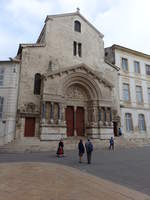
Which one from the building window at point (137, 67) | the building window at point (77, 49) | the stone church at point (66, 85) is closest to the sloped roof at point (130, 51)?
the building window at point (137, 67)

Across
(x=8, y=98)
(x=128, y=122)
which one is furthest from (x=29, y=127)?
(x=128, y=122)

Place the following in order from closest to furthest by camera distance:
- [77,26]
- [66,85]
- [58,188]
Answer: [58,188] < [66,85] < [77,26]

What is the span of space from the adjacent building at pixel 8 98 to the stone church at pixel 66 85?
576 mm

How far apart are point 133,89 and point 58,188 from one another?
20328 mm

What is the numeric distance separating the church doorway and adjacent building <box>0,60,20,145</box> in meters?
5.68

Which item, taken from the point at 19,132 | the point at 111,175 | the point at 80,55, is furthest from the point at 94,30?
the point at 111,175

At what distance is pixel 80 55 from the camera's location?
20.5 meters

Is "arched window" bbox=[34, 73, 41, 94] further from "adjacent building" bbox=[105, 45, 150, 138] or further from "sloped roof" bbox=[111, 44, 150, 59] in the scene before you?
"sloped roof" bbox=[111, 44, 150, 59]

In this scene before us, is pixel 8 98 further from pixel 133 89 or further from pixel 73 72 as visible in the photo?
pixel 133 89

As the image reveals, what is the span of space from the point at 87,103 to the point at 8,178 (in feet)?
47.0

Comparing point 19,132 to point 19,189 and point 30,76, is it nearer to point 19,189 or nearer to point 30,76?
point 30,76

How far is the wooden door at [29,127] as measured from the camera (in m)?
15.7

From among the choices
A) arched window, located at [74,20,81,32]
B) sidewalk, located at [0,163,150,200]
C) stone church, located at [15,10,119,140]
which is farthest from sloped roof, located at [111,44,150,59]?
sidewalk, located at [0,163,150,200]

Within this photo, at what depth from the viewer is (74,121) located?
1814 cm
